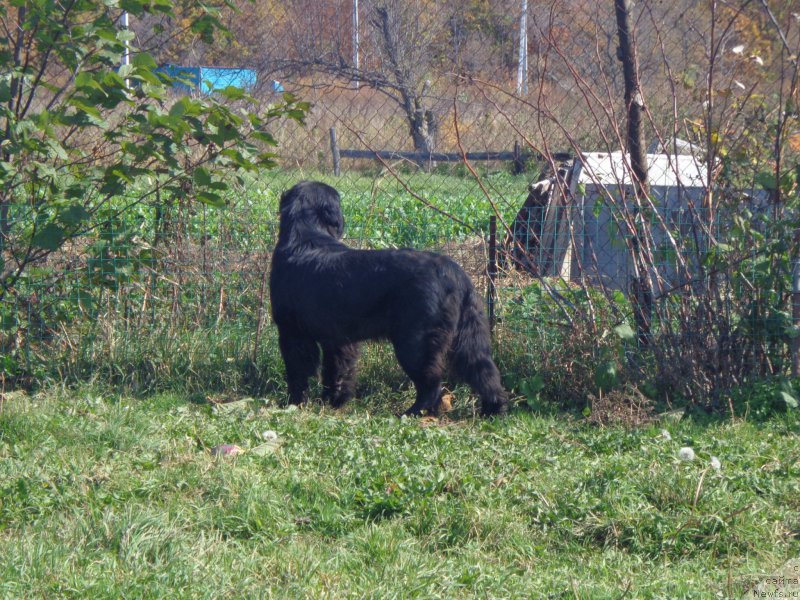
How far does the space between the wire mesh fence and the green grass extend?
89 cm

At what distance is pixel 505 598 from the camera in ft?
9.25

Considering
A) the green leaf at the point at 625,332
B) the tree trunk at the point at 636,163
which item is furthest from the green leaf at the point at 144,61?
the green leaf at the point at 625,332

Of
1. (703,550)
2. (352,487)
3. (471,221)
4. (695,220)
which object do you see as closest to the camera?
(703,550)

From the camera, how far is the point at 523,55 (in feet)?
18.6

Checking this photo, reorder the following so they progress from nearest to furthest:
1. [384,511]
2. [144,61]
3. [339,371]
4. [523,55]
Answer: [384,511]
[144,61]
[339,371]
[523,55]

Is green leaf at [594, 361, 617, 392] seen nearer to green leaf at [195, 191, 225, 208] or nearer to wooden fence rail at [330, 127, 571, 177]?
wooden fence rail at [330, 127, 571, 177]

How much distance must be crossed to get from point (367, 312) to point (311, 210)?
0.86m

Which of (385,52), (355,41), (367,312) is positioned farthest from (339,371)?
(385,52)

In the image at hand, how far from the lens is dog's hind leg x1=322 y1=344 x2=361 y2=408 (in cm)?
540

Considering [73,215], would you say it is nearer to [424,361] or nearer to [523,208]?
[424,361]

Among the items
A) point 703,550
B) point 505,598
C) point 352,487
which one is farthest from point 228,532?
point 703,550

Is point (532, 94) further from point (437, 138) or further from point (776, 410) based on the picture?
point (776, 410)

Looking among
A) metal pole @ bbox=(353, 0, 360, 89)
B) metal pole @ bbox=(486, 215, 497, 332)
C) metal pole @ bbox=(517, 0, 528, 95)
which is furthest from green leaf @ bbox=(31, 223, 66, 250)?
metal pole @ bbox=(517, 0, 528, 95)

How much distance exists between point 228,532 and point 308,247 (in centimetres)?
242
